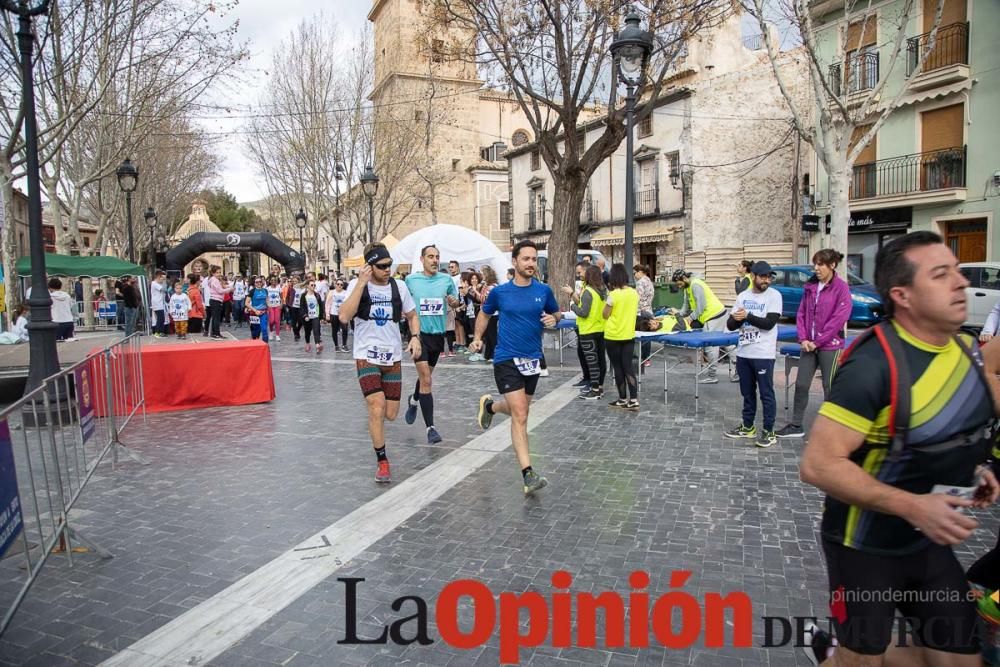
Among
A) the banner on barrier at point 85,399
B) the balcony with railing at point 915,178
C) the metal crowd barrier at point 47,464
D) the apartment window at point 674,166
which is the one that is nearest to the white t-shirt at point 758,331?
the metal crowd barrier at point 47,464

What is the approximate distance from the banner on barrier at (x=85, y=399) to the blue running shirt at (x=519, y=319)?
10.2 feet

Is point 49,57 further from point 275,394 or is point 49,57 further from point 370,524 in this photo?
point 370,524

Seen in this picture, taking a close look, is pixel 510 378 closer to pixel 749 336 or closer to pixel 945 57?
pixel 749 336

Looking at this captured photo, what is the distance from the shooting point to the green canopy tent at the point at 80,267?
57.1 ft

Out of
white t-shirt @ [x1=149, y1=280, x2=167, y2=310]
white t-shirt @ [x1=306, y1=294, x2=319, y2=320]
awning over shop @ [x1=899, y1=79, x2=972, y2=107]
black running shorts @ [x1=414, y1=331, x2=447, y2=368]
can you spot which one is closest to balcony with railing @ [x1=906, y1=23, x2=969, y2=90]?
awning over shop @ [x1=899, y1=79, x2=972, y2=107]

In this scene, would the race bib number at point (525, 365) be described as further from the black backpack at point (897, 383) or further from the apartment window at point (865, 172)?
the apartment window at point (865, 172)

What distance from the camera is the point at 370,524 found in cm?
478

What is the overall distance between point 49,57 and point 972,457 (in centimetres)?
1845

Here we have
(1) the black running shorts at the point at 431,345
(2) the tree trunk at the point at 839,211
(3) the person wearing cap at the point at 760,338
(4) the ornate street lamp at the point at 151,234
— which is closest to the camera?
(3) the person wearing cap at the point at 760,338

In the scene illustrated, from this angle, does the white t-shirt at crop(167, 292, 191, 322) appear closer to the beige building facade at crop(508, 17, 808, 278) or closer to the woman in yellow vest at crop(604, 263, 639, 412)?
the woman in yellow vest at crop(604, 263, 639, 412)

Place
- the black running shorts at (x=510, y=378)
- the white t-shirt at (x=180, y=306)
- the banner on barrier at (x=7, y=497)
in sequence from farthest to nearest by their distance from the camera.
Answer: the white t-shirt at (x=180, y=306) → the black running shorts at (x=510, y=378) → the banner on barrier at (x=7, y=497)

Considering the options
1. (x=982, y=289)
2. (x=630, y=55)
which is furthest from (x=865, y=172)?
(x=630, y=55)

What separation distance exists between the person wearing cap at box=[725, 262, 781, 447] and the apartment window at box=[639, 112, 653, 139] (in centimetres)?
2636

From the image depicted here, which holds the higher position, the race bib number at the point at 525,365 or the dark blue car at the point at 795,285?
the dark blue car at the point at 795,285
